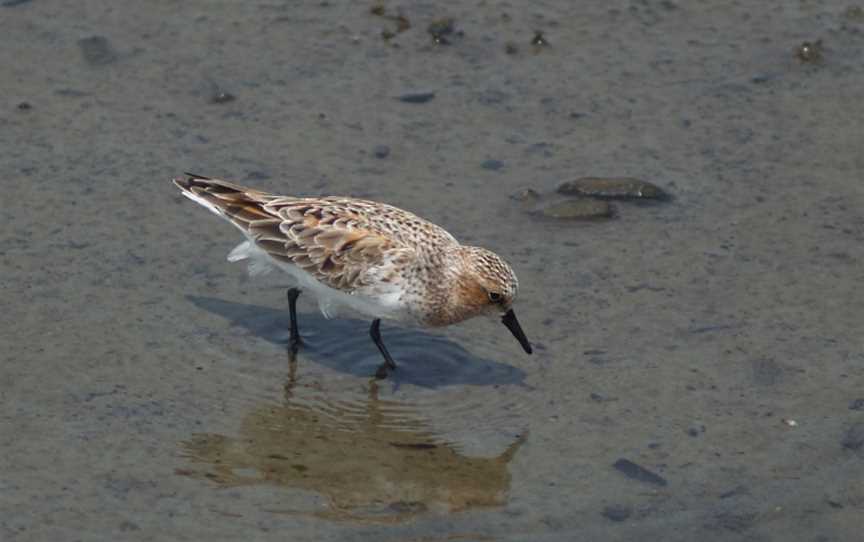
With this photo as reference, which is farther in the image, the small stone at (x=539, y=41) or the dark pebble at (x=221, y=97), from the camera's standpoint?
the small stone at (x=539, y=41)

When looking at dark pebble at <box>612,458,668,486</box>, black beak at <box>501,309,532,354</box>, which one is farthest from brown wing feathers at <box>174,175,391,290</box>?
dark pebble at <box>612,458,668,486</box>

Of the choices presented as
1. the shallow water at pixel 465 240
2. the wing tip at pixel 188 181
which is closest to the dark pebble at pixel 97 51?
the shallow water at pixel 465 240

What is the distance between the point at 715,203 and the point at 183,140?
4.25 metres

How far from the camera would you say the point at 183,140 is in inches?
477

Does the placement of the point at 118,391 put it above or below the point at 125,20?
below

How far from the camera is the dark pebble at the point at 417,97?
500 inches

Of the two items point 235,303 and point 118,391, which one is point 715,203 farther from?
point 118,391

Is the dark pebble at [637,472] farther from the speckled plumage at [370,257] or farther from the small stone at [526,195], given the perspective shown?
the small stone at [526,195]

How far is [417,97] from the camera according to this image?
12.7 metres

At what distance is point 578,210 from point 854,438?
10.0 feet

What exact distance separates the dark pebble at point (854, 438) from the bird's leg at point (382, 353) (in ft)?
9.65

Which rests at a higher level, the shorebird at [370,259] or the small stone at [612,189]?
the shorebird at [370,259]

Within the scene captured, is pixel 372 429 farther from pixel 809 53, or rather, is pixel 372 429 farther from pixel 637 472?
pixel 809 53

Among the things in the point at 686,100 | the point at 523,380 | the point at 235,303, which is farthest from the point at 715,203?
the point at 235,303
